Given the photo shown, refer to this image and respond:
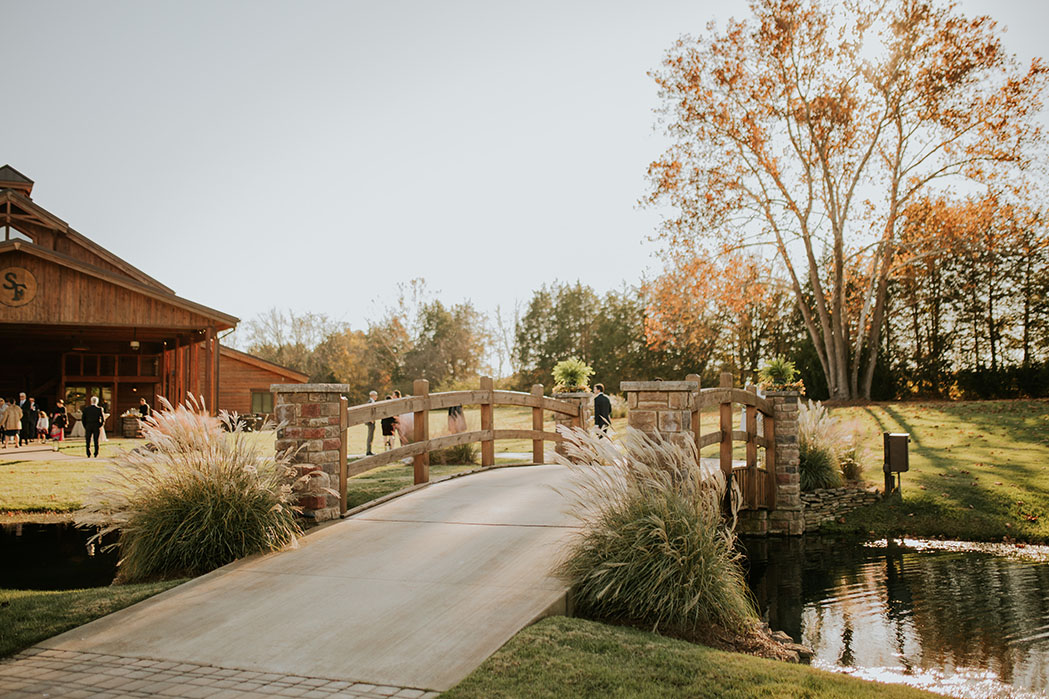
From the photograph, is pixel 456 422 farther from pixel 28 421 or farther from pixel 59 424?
pixel 28 421

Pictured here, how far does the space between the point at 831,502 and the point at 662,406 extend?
24.7 ft

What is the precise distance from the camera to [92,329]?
24094mm

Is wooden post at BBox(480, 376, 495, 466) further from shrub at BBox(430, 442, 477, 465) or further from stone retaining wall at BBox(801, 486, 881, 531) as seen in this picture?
stone retaining wall at BBox(801, 486, 881, 531)

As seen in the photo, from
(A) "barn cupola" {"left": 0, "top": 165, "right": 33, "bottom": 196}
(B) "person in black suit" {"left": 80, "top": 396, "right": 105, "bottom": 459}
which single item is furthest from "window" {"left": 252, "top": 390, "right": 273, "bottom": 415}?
(B) "person in black suit" {"left": 80, "top": 396, "right": 105, "bottom": 459}

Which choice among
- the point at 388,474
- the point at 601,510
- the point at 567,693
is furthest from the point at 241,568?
the point at 388,474

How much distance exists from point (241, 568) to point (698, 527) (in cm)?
384

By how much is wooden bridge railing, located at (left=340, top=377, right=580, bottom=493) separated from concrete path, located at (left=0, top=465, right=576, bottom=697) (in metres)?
1.11

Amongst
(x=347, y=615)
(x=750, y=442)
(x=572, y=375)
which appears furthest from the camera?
(x=572, y=375)

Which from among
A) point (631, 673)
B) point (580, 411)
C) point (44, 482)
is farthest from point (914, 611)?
point (44, 482)

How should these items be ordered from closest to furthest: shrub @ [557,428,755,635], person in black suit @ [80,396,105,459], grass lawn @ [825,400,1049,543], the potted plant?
shrub @ [557,428,755,635]
grass lawn @ [825,400,1049,543]
the potted plant
person in black suit @ [80,396,105,459]

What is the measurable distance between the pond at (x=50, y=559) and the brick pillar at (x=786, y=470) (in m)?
9.95

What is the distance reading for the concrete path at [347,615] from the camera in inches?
174

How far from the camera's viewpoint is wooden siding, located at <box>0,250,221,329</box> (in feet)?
67.6

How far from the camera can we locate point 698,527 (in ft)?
20.1
